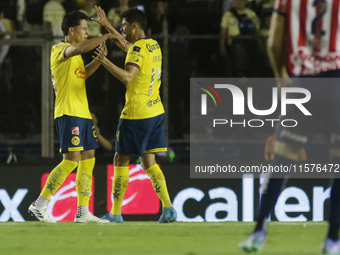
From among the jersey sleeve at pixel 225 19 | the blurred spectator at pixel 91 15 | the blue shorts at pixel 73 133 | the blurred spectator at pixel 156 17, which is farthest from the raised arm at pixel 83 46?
the jersey sleeve at pixel 225 19

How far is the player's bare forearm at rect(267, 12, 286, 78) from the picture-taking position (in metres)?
3.18

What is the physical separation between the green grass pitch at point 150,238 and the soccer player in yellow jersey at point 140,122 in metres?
0.31

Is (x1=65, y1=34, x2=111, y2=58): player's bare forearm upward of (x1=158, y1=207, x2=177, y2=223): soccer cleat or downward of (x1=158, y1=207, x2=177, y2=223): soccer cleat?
upward

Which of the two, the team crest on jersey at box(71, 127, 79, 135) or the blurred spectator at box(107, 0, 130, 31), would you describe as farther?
the blurred spectator at box(107, 0, 130, 31)

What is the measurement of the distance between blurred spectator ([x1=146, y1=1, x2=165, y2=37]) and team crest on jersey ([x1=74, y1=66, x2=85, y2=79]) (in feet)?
10.2

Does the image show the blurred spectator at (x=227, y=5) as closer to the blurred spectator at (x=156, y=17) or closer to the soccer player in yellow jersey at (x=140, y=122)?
the blurred spectator at (x=156, y=17)

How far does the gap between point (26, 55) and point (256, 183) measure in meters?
3.71

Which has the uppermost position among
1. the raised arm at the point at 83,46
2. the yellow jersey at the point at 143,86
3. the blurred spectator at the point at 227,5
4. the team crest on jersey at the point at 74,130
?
the blurred spectator at the point at 227,5

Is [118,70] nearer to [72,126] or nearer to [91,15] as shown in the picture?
[72,126]

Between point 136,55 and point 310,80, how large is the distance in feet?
6.75

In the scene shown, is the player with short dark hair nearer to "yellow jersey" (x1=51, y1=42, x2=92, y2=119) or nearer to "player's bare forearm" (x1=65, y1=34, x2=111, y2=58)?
"player's bare forearm" (x1=65, y1=34, x2=111, y2=58)

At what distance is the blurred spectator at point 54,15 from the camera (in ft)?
25.3

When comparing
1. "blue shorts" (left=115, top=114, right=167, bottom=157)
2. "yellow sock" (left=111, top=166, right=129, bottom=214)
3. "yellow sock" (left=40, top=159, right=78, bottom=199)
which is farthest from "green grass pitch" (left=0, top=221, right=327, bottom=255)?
"blue shorts" (left=115, top=114, right=167, bottom=157)

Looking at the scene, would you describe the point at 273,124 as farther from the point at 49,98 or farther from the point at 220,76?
the point at 49,98
